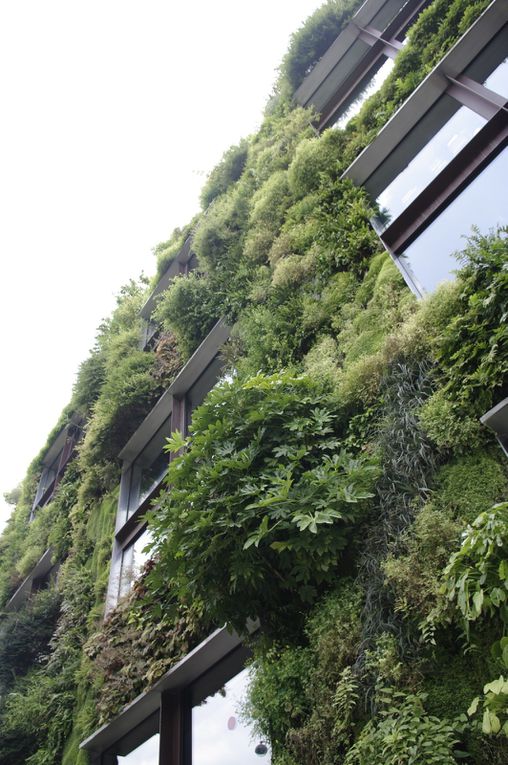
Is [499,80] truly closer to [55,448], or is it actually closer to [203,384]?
[203,384]

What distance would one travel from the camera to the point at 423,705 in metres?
3.79

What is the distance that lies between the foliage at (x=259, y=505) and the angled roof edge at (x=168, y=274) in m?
9.88

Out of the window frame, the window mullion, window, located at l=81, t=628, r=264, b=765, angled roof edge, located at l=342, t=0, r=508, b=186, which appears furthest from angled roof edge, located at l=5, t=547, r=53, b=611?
the window mullion

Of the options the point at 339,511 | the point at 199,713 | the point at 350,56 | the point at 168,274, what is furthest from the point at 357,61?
the point at 199,713

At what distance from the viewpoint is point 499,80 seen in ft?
22.3

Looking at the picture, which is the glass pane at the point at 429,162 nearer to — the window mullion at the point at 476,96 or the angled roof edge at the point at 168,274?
the window mullion at the point at 476,96

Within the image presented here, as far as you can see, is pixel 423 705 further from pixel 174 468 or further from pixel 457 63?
pixel 457 63

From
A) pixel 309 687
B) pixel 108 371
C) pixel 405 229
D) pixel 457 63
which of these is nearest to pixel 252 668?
pixel 309 687

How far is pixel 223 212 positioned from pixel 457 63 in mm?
5525

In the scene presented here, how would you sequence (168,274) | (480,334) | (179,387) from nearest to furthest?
(480,334) → (179,387) → (168,274)

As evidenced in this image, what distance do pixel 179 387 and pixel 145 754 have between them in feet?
19.4

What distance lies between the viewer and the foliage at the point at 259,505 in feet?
15.7

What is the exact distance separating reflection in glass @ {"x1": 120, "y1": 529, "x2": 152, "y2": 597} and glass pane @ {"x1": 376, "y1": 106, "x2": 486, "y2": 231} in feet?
20.4


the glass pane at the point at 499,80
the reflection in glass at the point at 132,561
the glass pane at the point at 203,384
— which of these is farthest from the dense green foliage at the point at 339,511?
the glass pane at the point at 499,80
